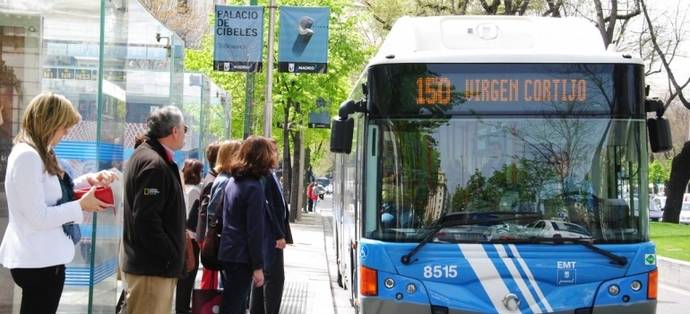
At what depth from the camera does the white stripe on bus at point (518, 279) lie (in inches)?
282

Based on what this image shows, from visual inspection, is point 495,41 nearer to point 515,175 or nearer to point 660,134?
point 515,175

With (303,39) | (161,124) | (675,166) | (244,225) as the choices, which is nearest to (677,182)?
(675,166)

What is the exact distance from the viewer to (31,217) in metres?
4.73

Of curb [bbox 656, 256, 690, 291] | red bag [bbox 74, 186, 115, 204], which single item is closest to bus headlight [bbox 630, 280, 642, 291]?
red bag [bbox 74, 186, 115, 204]

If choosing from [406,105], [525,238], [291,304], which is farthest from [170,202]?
[291,304]

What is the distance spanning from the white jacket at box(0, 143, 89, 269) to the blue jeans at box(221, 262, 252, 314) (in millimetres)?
2401

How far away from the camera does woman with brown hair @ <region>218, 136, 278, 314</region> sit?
280 inches

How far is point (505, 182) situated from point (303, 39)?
10.3m

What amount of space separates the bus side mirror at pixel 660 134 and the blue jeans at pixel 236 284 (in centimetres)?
352

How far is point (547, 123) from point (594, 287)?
1.35 metres

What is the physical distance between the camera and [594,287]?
23.7ft

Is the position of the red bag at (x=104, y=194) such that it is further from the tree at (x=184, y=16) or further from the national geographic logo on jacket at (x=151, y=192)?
the tree at (x=184, y=16)

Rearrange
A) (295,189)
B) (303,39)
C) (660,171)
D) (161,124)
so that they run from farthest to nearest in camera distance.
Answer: (660,171) → (295,189) → (303,39) → (161,124)

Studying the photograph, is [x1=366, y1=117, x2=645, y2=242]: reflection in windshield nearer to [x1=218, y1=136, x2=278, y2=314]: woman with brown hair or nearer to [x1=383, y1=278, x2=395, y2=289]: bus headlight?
[x1=383, y1=278, x2=395, y2=289]: bus headlight
